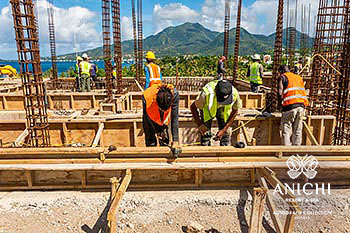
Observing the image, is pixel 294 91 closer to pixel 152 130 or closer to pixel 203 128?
pixel 203 128

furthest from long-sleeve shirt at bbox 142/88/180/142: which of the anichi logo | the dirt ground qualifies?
the anichi logo

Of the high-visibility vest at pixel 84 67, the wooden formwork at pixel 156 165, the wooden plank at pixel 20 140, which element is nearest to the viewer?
the wooden formwork at pixel 156 165

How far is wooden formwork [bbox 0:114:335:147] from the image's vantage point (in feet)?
20.7

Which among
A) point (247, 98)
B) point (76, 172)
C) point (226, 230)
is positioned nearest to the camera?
point (226, 230)

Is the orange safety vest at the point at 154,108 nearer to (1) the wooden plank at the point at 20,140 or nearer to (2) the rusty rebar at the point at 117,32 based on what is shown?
(1) the wooden plank at the point at 20,140

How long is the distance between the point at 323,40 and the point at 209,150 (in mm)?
6330

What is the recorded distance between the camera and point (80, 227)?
3.98m

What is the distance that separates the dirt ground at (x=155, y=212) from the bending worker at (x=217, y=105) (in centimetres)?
115

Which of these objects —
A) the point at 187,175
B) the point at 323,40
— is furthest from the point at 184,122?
the point at 323,40

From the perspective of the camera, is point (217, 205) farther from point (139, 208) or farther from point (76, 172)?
point (76, 172)

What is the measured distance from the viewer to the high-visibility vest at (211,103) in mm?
4578

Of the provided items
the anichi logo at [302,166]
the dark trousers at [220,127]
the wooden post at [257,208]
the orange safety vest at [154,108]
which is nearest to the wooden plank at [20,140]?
the orange safety vest at [154,108]

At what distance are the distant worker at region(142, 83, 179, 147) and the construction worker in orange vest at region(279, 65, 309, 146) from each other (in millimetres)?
2446

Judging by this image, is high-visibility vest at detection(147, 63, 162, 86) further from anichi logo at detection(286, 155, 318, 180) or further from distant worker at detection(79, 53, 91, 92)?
distant worker at detection(79, 53, 91, 92)
